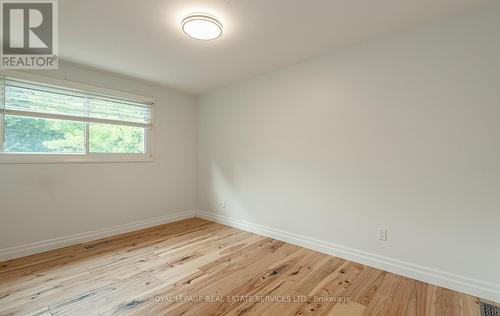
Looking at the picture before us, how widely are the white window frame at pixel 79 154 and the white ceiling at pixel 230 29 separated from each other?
33 centimetres

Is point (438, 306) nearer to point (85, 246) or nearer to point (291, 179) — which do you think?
point (291, 179)

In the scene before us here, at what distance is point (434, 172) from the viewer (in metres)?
2.00

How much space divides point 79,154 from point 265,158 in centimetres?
251

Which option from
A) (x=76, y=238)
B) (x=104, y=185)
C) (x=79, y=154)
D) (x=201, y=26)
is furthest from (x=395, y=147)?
(x=76, y=238)

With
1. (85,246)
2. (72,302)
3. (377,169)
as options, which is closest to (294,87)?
(377,169)

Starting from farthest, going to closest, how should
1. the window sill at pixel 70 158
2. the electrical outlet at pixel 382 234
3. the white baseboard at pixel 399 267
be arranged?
the window sill at pixel 70 158, the electrical outlet at pixel 382 234, the white baseboard at pixel 399 267

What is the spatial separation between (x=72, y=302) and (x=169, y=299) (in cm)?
75

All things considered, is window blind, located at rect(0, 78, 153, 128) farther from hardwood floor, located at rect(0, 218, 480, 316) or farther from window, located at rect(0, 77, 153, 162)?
hardwood floor, located at rect(0, 218, 480, 316)

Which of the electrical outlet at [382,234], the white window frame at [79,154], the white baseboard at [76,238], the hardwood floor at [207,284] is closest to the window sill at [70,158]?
the white window frame at [79,154]

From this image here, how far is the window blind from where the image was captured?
254cm

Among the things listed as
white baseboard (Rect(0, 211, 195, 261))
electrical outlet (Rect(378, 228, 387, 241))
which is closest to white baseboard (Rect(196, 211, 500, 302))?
electrical outlet (Rect(378, 228, 387, 241))

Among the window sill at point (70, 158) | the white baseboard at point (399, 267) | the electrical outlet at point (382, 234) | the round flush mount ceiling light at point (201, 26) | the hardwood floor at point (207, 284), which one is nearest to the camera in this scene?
the hardwood floor at point (207, 284)

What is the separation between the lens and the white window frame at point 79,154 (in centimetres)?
252

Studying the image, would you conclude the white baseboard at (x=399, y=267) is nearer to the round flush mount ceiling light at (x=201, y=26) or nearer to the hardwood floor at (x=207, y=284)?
the hardwood floor at (x=207, y=284)
